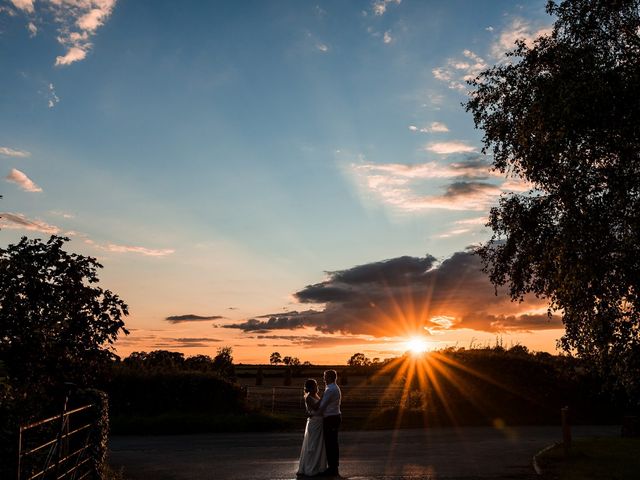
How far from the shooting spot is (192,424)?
29141mm

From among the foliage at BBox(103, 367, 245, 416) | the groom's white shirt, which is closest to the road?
the groom's white shirt

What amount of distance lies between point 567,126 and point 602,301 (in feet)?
14.2

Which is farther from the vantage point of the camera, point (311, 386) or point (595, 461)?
point (595, 461)

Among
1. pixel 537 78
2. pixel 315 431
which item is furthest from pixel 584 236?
pixel 315 431

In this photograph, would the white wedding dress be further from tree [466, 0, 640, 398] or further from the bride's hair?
tree [466, 0, 640, 398]

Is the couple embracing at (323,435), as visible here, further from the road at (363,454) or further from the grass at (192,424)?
the grass at (192,424)

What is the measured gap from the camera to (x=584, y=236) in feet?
52.4

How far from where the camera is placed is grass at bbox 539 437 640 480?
15133 millimetres

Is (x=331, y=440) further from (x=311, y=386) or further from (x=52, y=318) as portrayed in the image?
(x=52, y=318)

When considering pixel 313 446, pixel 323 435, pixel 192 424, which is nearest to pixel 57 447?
pixel 313 446

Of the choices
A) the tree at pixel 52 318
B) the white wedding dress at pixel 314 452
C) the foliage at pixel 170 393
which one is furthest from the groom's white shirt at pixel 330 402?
the foliage at pixel 170 393

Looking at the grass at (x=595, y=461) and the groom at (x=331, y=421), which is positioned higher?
the groom at (x=331, y=421)

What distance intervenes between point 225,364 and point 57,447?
3007 cm

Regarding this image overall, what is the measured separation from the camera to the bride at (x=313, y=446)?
15547 millimetres
